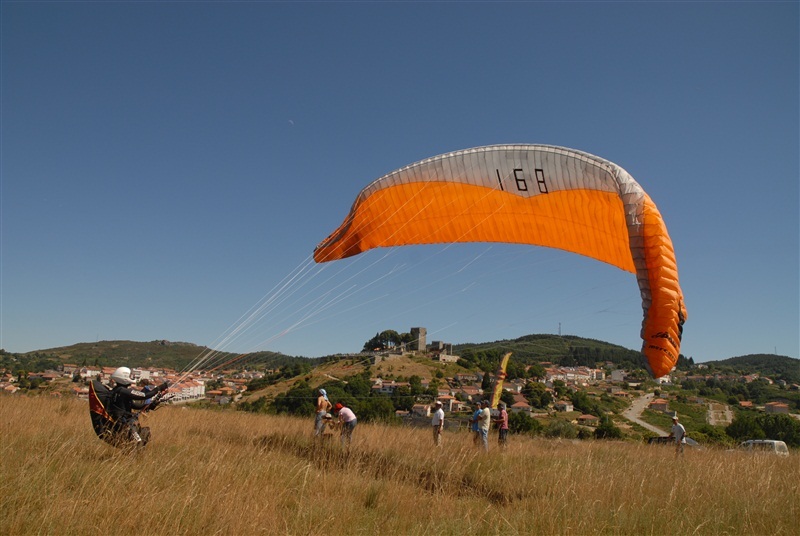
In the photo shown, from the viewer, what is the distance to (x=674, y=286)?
590cm

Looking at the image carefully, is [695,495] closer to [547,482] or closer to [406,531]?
[547,482]

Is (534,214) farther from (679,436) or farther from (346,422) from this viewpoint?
(679,436)

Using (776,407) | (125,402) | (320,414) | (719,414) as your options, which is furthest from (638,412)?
(125,402)

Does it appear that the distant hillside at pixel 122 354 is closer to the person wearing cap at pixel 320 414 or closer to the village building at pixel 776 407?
the village building at pixel 776 407

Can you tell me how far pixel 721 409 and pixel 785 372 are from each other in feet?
131

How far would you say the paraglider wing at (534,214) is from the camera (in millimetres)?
5984

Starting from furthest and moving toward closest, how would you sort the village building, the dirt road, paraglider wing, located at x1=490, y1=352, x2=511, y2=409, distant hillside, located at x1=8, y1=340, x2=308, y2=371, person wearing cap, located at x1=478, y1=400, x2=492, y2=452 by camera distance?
distant hillside, located at x1=8, y1=340, x2=308, y2=371, the village building, the dirt road, paraglider wing, located at x1=490, y1=352, x2=511, y2=409, person wearing cap, located at x1=478, y1=400, x2=492, y2=452

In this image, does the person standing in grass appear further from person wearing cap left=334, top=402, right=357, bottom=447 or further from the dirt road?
the dirt road

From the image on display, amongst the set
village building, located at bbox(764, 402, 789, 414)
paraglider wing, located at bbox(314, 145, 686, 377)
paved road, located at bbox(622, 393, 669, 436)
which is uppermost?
paraglider wing, located at bbox(314, 145, 686, 377)

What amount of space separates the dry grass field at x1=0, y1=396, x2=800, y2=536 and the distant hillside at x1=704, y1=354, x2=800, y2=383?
10621cm

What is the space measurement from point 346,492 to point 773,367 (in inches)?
4624

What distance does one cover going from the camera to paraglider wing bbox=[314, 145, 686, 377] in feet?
19.6

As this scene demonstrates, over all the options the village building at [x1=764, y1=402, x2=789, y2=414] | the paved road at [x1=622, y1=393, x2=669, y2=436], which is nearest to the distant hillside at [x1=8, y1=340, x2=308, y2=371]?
the paved road at [x1=622, y1=393, x2=669, y2=436]

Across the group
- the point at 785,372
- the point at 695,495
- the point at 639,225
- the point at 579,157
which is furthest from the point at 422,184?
the point at 785,372
